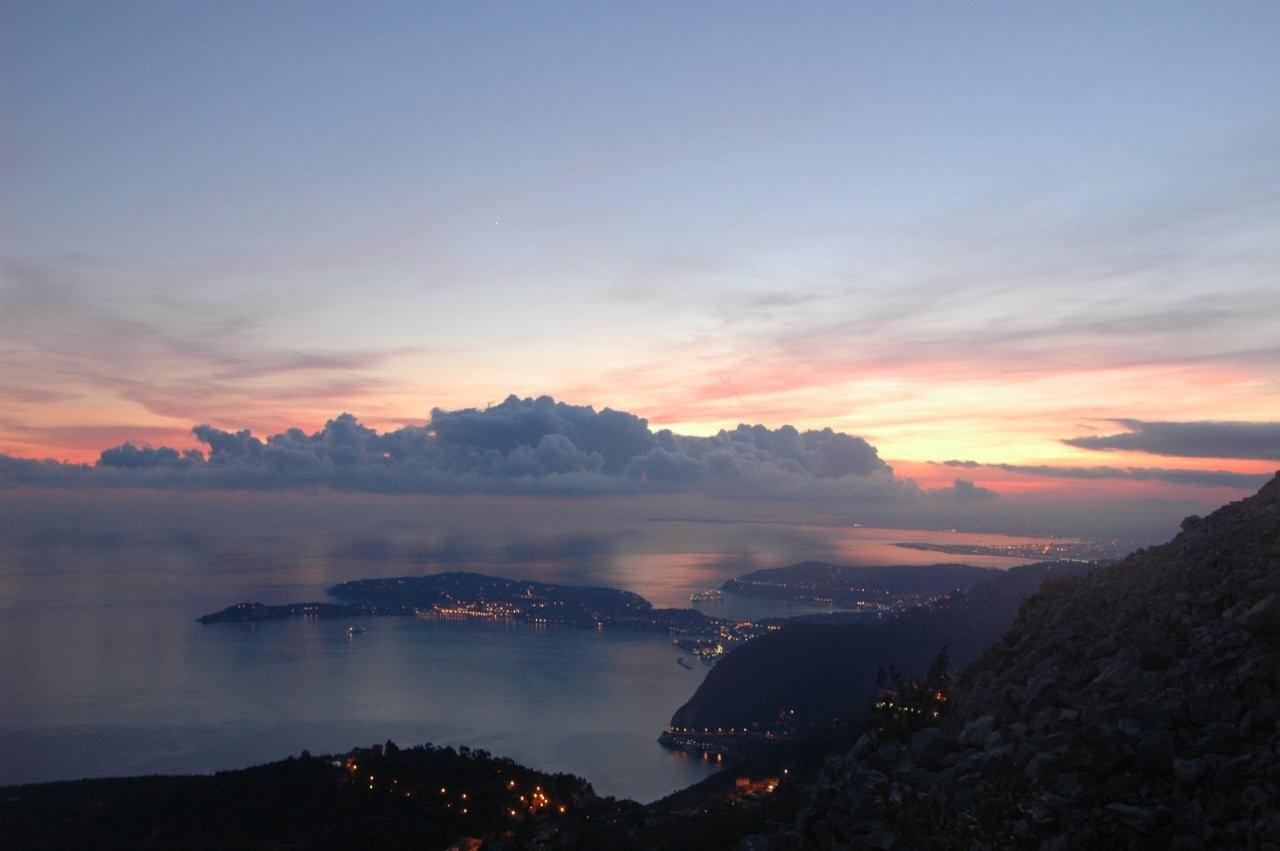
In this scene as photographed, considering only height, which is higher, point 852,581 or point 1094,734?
point 1094,734

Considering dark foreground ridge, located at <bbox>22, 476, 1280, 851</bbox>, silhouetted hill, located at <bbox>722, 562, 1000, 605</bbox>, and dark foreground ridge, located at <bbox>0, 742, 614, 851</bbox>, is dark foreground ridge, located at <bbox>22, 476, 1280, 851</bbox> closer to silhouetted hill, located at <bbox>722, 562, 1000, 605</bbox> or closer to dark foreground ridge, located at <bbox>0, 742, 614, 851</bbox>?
dark foreground ridge, located at <bbox>0, 742, 614, 851</bbox>

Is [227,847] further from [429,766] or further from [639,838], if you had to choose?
[639,838]

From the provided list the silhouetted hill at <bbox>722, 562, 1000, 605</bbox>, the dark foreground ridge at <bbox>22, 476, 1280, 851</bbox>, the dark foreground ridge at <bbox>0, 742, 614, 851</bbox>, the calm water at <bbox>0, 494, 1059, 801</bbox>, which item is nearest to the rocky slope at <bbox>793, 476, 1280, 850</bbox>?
the dark foreground ridge at <bbox>22, 476, 1280, 851</bbox>

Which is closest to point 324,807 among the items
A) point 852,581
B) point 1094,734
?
point 1094,734

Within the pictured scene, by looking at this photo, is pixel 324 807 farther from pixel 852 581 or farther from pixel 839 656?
pixel 852 581

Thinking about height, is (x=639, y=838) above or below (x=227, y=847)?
above

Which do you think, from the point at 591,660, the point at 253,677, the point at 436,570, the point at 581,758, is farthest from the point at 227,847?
the point at 436,570

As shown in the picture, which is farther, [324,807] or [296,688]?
[296,688]
